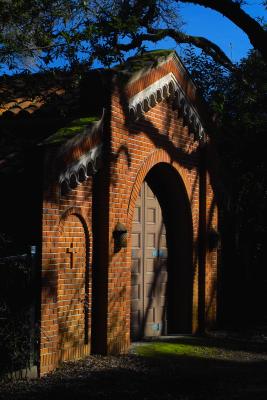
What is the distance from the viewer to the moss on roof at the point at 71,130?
8.98 metres

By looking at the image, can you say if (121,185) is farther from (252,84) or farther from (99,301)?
(252,84)

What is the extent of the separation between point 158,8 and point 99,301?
36.4 feet

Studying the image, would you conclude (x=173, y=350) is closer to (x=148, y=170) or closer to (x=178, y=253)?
(x=178, y=253)

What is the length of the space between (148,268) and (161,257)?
0.55 metres

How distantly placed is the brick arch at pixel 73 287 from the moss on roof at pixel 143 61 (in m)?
2.71

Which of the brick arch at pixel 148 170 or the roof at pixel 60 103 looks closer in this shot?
the roof at pixel 60 103

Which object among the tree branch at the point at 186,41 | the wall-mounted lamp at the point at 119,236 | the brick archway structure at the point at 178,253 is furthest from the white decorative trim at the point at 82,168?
the tree branch at the point at 186,41

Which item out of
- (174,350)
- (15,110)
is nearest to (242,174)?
(174,350)

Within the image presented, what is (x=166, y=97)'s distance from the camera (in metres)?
12.0

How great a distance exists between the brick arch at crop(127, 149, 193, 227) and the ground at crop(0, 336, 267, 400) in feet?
7.67

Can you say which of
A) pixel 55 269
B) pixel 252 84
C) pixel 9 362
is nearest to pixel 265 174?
pixel 252 84

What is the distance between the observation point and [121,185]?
1048 cm

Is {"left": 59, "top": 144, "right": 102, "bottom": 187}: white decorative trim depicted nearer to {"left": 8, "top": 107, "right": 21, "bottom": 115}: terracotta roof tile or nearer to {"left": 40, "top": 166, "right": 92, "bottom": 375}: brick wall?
{"left": 40, "top": 166, "right": 92, "bottom": 375}: brick wall

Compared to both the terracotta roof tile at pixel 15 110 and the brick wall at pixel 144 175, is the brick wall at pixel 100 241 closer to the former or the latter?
the brick wall at pixel 144 175
